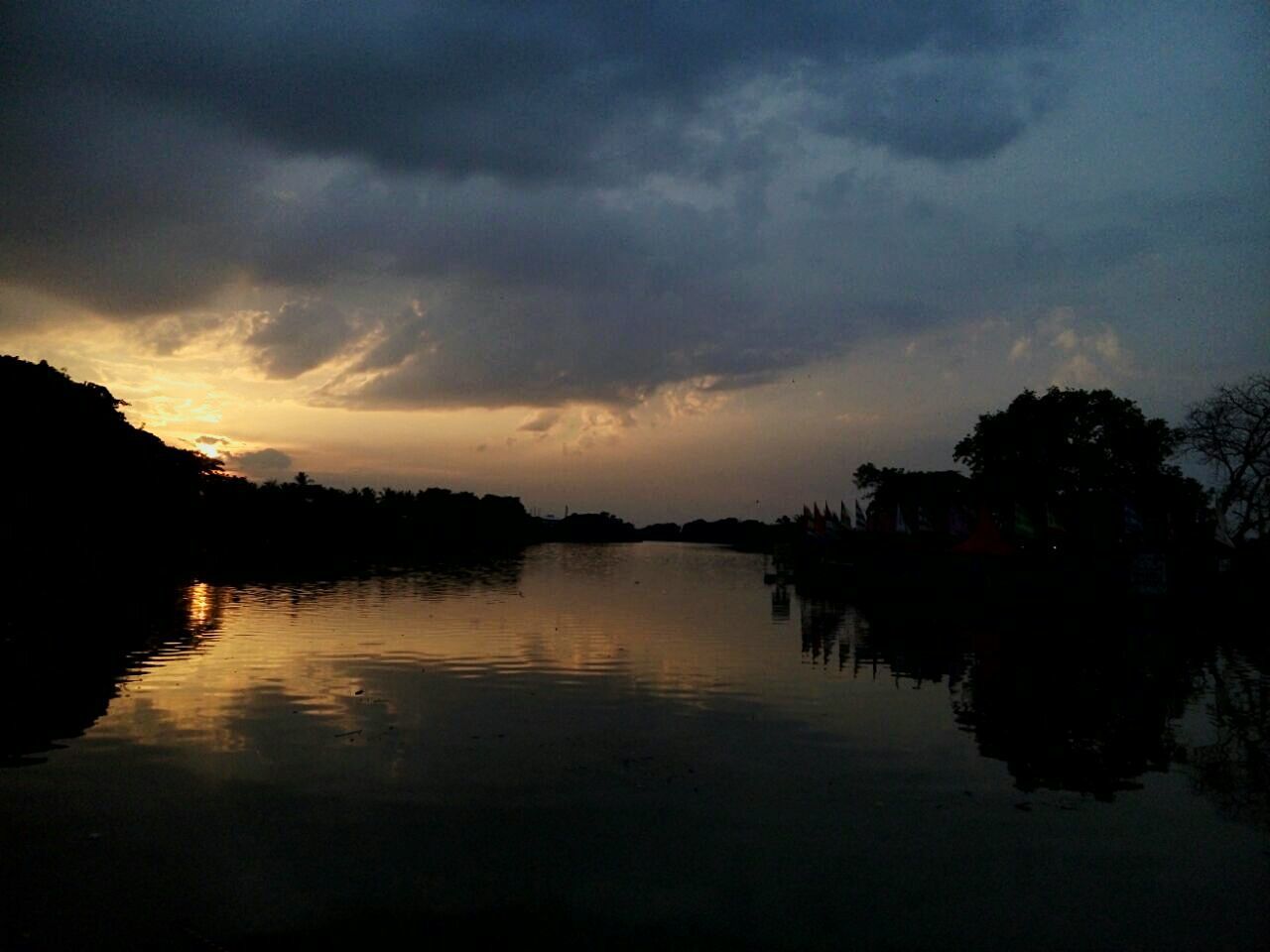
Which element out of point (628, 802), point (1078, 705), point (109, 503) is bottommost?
point (1078, 705)

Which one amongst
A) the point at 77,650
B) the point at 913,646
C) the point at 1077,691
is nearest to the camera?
the point at 1077,691

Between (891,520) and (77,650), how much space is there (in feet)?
280

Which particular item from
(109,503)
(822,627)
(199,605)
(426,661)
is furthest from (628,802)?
(109,503)

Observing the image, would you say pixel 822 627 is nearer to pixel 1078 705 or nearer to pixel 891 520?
pixel 1078 705

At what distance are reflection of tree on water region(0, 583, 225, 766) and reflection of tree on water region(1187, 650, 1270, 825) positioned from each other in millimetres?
20011

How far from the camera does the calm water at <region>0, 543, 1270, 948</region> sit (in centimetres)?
1004

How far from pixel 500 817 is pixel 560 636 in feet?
71.3

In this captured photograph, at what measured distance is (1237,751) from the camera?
1812cm

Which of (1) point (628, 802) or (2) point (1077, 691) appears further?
(2) point (1077, 691)

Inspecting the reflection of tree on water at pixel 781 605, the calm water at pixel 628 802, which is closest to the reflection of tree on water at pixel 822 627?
the reflection of tree on water at pixel 781 605

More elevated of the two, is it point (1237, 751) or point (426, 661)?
point (426, 661)

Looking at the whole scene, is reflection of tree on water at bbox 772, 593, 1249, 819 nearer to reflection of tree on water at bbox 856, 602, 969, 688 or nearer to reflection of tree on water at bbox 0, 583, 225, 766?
reflection of tree on water at bbox 856, 602, 969, 688

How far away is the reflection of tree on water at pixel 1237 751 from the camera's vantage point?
14.8m

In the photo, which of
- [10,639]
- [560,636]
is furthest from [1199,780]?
[10,639]
